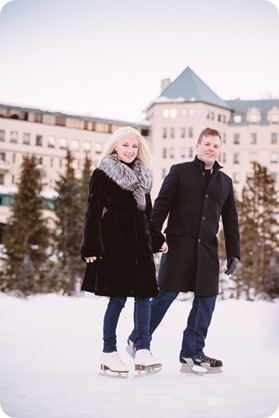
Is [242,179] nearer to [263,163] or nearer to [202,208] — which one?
[263,163]

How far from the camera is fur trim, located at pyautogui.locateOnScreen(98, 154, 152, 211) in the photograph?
2383 mm

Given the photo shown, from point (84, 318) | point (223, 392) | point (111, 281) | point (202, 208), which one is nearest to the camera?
point (223, 392)

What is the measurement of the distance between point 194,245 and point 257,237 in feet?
40.4

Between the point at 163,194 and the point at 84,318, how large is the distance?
127 centimetres

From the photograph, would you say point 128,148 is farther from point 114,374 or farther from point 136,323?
point 114,374

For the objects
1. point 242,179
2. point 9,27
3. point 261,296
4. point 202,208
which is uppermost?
point 242,179

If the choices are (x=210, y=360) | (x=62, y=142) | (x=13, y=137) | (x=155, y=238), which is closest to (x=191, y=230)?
(x=155, y=238)

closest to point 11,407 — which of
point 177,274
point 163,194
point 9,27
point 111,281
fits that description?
point 111,281

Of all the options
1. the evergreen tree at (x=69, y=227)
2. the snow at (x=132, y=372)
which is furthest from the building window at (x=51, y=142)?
the snow at (x=132, y=372)

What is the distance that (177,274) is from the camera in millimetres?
2533

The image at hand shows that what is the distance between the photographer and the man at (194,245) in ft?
8.27

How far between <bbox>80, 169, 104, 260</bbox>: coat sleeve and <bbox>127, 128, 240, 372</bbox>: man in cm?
25

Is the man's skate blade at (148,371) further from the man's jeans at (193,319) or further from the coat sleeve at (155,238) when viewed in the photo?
the coat sleeve at (155,238)

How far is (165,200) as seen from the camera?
2543mm
